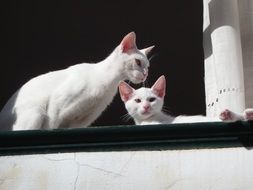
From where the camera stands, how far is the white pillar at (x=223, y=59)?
4109 millimetres

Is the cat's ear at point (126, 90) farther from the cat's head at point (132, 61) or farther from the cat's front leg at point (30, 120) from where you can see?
the cat's front leg at point (30, 120)

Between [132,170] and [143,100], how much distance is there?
28.8 inches

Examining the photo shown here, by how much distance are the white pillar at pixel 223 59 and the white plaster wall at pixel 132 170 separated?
0.54 meters

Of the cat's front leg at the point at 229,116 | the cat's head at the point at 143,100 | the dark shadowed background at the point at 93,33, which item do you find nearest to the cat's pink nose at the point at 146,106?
the cat's head at the point at 143,100

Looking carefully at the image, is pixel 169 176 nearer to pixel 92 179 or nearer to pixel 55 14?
pixel 92 179

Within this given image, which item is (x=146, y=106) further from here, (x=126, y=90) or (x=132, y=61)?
(x=132, y=61)

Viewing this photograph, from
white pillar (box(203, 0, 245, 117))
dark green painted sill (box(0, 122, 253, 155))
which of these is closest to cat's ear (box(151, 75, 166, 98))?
white pillar (box(203, 0, 245, 117))

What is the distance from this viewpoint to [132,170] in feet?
11.8

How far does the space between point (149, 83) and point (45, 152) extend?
93.6 inches

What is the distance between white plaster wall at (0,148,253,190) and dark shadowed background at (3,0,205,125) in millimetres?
2310

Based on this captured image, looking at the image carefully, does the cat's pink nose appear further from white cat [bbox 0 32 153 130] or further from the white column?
the white column

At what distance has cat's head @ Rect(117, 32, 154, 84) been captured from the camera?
450 centimetres

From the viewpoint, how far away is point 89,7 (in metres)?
5.97

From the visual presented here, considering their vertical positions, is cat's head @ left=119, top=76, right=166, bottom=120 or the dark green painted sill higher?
cat's head @ left=119, top=76, right=166, bottom=120
